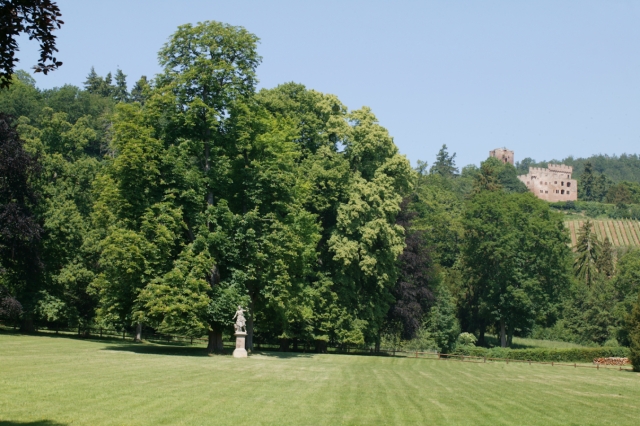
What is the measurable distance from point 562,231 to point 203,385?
5474cm

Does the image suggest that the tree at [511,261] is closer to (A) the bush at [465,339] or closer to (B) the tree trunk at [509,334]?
(B) the tree trunk at [509,334]

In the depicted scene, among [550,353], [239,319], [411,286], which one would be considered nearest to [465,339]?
[550,353]

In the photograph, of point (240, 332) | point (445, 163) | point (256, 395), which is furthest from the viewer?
point (445, 163)

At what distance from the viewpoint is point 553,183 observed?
191375mm

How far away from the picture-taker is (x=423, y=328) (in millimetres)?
58688

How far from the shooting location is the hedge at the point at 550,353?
54.7 metres

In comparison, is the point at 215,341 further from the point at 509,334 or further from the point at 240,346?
the point at 509,334

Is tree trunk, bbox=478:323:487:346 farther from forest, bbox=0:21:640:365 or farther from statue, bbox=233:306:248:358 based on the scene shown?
statue, bbox=233:306:248:358

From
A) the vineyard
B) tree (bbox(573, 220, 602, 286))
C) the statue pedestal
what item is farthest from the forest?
the vineyard

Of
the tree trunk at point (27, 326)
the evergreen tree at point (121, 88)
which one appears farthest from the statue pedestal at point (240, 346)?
the evergreen tree at point (121, 88)

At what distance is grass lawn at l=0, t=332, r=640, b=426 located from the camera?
14.6 metres

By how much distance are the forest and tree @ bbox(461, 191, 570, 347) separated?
205 mm

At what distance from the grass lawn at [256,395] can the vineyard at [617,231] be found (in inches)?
4403

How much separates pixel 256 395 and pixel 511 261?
1969 inches
